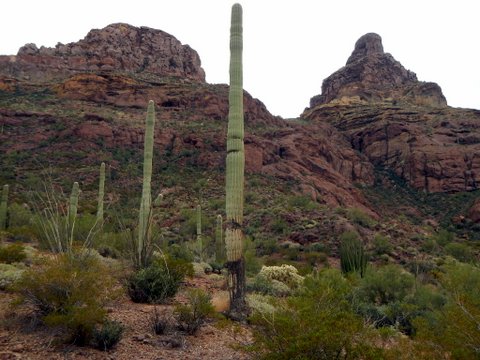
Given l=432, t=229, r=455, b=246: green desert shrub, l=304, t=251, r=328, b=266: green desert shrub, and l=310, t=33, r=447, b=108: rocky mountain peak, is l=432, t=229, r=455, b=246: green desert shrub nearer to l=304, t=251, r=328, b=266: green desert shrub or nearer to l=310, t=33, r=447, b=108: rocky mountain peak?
l=304, t=251, r=328, b=266: green desert shrub

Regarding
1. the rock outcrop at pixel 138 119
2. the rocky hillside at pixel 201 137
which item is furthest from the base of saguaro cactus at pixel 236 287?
the rock outcrop at pixel 138 119

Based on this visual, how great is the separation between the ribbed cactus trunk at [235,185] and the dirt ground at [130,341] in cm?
71

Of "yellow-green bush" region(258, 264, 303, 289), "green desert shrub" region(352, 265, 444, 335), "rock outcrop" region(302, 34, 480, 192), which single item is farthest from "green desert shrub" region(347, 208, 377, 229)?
"rock outcrop" region(302, 34, 480, 192)

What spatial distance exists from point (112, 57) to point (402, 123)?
4300 cm

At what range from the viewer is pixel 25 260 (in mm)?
11086

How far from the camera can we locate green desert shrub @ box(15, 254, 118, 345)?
621cm

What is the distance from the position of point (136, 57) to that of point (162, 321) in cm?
6914

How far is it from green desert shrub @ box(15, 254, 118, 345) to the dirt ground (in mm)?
241

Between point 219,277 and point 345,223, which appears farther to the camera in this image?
point 345,223

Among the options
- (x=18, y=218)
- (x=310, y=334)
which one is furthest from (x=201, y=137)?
(x=310, y=334)

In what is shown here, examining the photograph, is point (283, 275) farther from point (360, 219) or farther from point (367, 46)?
point (367, 46)

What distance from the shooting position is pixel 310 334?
495 centimetres

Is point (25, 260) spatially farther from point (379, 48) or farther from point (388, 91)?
point (379, 48)

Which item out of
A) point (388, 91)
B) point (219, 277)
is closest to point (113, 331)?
point (219, 277)
